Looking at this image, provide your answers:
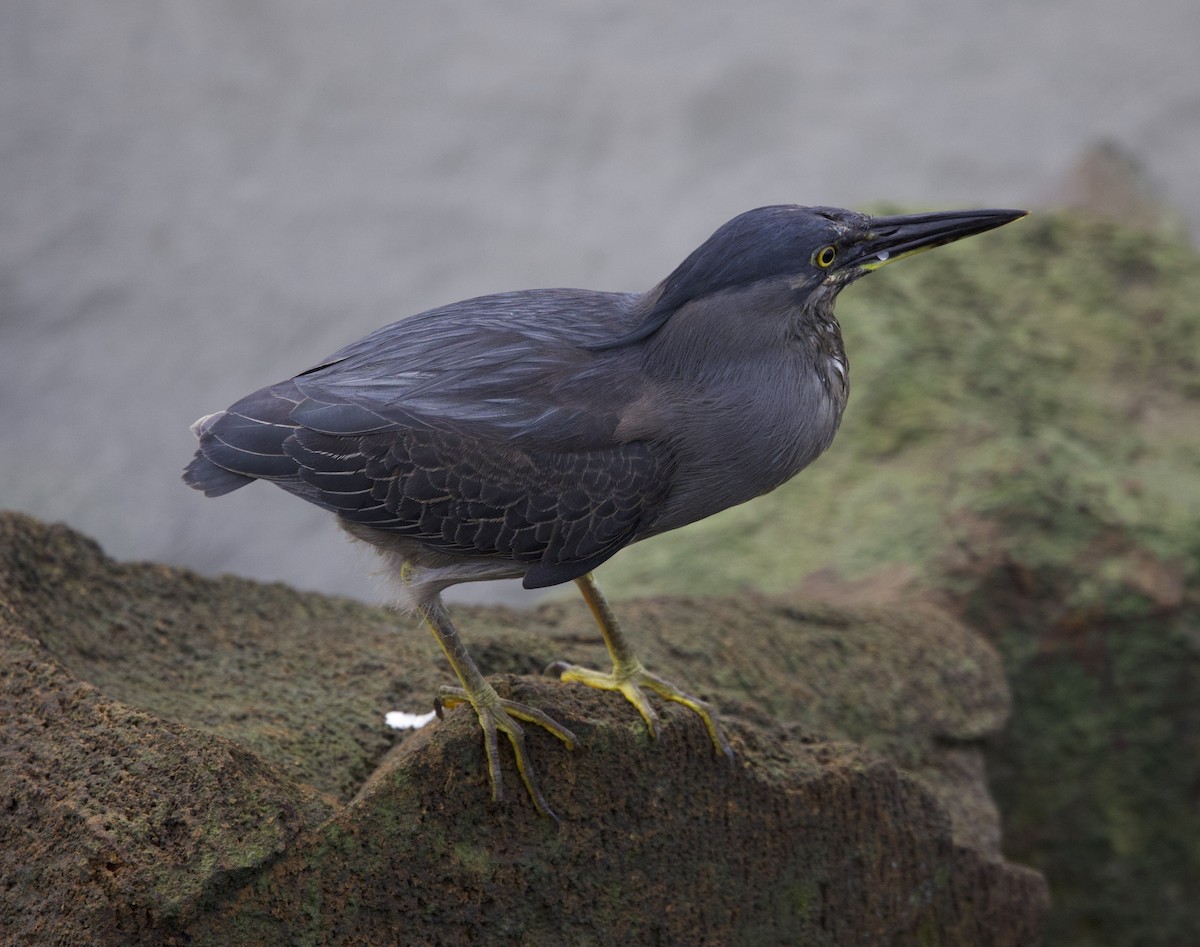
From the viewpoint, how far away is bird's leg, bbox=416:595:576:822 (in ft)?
Result: 11.2

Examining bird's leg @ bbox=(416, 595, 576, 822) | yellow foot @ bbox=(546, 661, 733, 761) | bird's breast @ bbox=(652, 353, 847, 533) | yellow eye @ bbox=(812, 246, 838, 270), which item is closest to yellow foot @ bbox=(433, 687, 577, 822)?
bird's leg @ bbox=(416, 595, 576, 822)

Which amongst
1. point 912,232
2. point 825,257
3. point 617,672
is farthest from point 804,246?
point 617,672

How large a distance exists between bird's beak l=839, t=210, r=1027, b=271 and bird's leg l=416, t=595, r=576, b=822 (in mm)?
1377

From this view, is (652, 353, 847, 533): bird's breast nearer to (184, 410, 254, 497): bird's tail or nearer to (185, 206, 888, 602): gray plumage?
(185, 206, 888, 602): gray plumage

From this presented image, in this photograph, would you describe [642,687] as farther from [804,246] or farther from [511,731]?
[804,246]

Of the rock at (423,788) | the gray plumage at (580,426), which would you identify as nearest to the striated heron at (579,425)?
the gray plumage at (580,426)

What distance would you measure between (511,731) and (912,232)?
1629 millimetres

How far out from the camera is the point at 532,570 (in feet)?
11.6

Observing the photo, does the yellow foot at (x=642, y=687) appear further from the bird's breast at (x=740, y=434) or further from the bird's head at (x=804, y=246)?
the bird's head at (x=804, y=246)

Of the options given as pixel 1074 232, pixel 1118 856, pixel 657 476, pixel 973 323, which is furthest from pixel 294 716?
pixel 1074 232

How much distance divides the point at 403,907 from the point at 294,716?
86cm

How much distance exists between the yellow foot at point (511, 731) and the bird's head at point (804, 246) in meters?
1.05

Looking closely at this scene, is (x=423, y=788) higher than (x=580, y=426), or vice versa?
(x=580, y=426)

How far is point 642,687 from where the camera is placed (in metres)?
4.04
